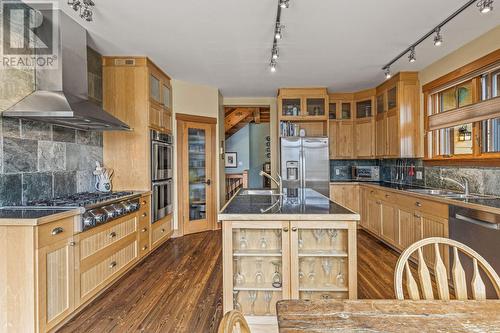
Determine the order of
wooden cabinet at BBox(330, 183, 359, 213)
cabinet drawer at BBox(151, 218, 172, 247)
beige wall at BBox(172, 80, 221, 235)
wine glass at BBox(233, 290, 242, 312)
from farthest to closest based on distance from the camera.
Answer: wooden cabinet at BBox(330, 183, 359, 213)
beige wall at BBox(172, 80, 221, 235)
cabinet drawer at BBox(151, 218, 172, 247)
wine glass at BBox(233, 290, 242, 312)

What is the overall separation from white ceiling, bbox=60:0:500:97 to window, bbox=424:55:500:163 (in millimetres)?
496

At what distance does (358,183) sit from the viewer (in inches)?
212

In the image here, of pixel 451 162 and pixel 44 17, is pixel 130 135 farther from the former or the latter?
pixel 451 162

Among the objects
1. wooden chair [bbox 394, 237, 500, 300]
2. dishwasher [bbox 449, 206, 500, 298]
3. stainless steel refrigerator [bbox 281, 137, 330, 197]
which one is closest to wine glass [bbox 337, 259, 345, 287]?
wooden chair [bbox 394, 237, 500, 300]

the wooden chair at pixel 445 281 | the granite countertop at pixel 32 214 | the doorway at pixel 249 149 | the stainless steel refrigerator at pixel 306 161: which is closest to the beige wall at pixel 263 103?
the stainless steel refrigerator at pixel 306 161

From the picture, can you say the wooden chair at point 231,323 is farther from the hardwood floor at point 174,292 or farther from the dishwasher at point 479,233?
the dishwasher at point 479,233

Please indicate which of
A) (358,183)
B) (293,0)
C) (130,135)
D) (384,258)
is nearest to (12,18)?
(130,135)

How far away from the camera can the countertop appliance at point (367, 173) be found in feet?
19.3

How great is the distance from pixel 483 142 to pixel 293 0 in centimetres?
273

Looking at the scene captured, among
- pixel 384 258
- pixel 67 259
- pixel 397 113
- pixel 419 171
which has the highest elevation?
pixel 397 113

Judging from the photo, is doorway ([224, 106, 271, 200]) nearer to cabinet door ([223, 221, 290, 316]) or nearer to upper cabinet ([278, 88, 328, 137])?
upper cabinet ([278, 88, 328, 137])

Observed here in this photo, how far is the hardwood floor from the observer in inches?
90.7

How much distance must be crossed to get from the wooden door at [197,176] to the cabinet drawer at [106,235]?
67.4 inches

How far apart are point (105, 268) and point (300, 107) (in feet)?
14.0
